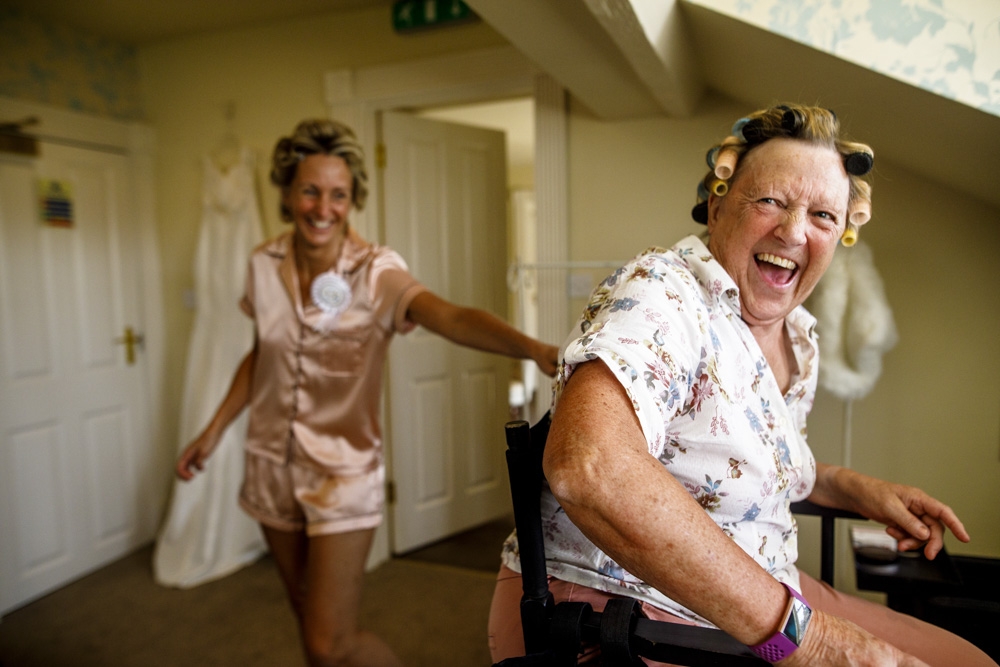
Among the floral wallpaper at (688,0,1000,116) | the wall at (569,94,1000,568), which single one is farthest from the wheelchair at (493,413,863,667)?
the wall at (569,94,1000,568)

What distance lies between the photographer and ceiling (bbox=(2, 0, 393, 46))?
10.1 feet

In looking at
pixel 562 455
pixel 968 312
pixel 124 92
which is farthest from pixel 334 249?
pixel 124 92

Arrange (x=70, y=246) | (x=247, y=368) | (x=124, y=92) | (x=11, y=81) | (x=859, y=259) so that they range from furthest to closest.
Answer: (x=124, y=92), (x=70, y=246), (x=11, y=81), (x=859, y=259), (x=247, y=368)

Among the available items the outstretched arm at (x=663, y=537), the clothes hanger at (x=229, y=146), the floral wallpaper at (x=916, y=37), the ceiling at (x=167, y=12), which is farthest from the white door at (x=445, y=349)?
the outstretched arm at (x=663, y=537)

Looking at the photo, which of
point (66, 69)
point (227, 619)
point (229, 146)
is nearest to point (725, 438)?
point (227, 619)

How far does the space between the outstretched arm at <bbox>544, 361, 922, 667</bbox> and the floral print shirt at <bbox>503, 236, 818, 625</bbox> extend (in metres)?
0.07

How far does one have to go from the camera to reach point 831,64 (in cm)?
148

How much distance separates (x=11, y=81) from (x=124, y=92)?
64cm

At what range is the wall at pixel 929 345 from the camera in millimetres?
2213

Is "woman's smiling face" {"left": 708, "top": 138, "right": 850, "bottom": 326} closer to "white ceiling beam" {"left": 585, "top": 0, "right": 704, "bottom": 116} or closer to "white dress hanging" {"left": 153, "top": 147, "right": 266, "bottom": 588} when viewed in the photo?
"white ceiling beam" {"left": 585, "top": 0, "right": 704, "bottom": 116}

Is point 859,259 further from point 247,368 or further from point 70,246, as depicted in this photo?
point 70,246

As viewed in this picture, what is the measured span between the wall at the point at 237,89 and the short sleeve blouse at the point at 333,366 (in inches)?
64.4

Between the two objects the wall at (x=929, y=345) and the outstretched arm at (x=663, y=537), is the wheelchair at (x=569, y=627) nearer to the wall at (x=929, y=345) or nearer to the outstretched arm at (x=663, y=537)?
the outstretched arm at (x=663, y=537)

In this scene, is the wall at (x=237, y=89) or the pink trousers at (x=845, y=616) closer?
the pink trousers at (x=845, y=616)
